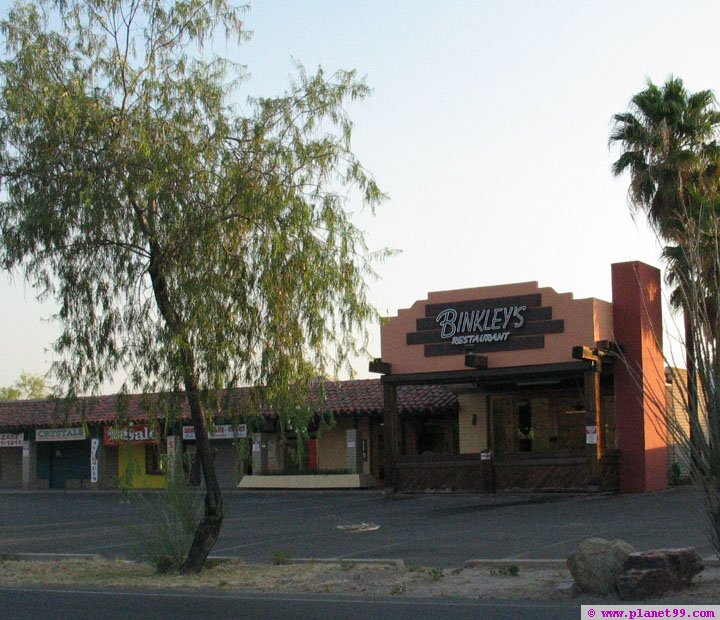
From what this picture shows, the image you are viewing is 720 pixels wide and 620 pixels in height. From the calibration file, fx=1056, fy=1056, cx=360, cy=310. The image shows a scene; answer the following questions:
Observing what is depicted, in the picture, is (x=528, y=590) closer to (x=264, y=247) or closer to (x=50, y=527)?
(x=264, y=247)

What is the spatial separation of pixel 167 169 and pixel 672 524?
37.6ft

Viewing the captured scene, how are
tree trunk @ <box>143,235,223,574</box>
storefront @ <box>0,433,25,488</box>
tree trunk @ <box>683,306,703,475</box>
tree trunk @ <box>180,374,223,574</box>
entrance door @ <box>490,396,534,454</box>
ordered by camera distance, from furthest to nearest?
storefront @ <box>0,433,25,488</box> → entrance door @ <box>490,396,534,454</box> → tree trunk @ <box>180,374,223,574</box> → tree trunk @ <box>143,235,223,574</box> → tree trunk @ <box>683,306,703,475</box>

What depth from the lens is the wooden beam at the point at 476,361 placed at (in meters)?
30.8

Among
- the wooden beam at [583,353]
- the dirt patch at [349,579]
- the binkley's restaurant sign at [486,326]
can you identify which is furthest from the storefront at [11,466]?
the dirt patch at [349,579]

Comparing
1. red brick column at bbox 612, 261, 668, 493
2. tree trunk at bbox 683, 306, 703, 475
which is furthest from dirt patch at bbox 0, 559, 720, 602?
red brick column at bbox 612, 261, 668, 493

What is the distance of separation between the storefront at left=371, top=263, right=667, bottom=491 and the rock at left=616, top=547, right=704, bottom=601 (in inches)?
718

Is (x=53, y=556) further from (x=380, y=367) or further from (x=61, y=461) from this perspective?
(x=61, y=461)

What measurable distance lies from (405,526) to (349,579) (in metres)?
8.18

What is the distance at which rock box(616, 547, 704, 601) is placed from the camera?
34.8 feet

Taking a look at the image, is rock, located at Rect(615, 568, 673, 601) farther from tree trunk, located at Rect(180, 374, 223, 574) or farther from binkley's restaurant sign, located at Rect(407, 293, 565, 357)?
binkley's restaurant sign, located at Rect(407, 293, 565, 357)

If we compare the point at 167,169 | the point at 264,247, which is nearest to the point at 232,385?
the point at 264,247

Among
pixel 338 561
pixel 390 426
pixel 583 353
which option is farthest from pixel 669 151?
pixel 338 561

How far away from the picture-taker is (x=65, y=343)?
1436 centimetres

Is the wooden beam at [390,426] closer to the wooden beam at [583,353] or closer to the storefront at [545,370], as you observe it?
the storefront at [545,370]
